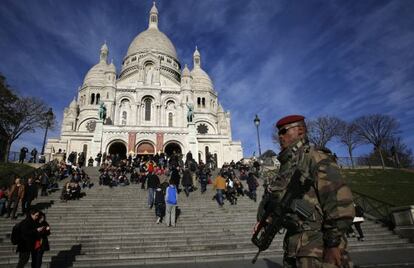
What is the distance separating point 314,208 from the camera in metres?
2.69

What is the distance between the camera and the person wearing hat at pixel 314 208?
244cm

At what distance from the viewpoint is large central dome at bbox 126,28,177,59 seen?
52.3m

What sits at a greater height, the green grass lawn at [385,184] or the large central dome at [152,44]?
the large central dome at [152,44]

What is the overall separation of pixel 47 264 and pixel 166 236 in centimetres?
354

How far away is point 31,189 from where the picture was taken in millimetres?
10938

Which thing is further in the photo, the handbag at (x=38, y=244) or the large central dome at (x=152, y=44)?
the large central dome at (x=152, y=44)

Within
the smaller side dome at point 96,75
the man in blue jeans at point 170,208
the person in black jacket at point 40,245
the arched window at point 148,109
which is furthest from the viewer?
the smaller side dome at point 96,75

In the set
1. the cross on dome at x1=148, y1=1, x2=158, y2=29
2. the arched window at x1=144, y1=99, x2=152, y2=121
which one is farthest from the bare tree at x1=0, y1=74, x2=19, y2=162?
the cross on dome at x1=148, y1=1, x2=158, y2=29

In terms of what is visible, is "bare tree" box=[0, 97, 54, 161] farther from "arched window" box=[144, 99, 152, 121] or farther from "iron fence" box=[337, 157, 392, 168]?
"iron fence" box=[337, 157, 392, 168]

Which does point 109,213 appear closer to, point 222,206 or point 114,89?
point 222,206

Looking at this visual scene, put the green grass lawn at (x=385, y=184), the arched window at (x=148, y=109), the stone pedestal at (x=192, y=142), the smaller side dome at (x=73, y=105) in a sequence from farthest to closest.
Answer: the smaller side dome at (x=73, y=105)
the arched window at (x=148, y=109)
the stone pedestal at (x=192, y=142)
the green grass lawn at (x=385, y=184)

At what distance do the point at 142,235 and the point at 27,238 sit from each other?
4542 millimetres

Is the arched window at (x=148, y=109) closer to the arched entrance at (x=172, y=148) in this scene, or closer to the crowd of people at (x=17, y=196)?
the arched entrance at (x=172, y=148)

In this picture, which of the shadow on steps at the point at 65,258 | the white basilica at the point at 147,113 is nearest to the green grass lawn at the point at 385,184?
the shadow on steps at the point at 65,258
